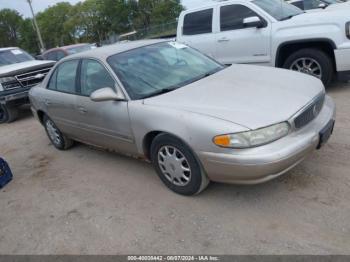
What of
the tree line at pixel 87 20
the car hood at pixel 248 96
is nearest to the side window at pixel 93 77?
the car hood at pixel 248 96

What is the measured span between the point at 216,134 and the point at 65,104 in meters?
2.57

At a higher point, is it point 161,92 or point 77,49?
point 77,49

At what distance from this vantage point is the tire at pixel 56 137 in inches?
218

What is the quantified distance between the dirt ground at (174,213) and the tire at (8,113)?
164 inches

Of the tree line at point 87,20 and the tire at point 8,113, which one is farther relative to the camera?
the tree line at point 87,20

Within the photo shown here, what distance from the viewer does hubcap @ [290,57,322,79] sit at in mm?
6105

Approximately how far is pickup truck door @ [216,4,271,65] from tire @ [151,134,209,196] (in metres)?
3.74

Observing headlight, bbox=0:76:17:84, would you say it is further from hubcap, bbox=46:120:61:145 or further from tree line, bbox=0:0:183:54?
tree line, bbox=0:0:183:54

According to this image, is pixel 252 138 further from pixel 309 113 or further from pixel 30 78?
pixel 30 78

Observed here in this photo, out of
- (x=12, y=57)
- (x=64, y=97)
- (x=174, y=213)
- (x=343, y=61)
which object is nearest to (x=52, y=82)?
(x=64, y=97)

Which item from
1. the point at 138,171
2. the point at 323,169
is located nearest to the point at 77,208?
the point at 138,171

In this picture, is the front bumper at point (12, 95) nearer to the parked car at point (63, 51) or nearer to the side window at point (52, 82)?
the side window at point (52, 82)

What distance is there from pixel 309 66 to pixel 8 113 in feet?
21.7

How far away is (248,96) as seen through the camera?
3422mm
